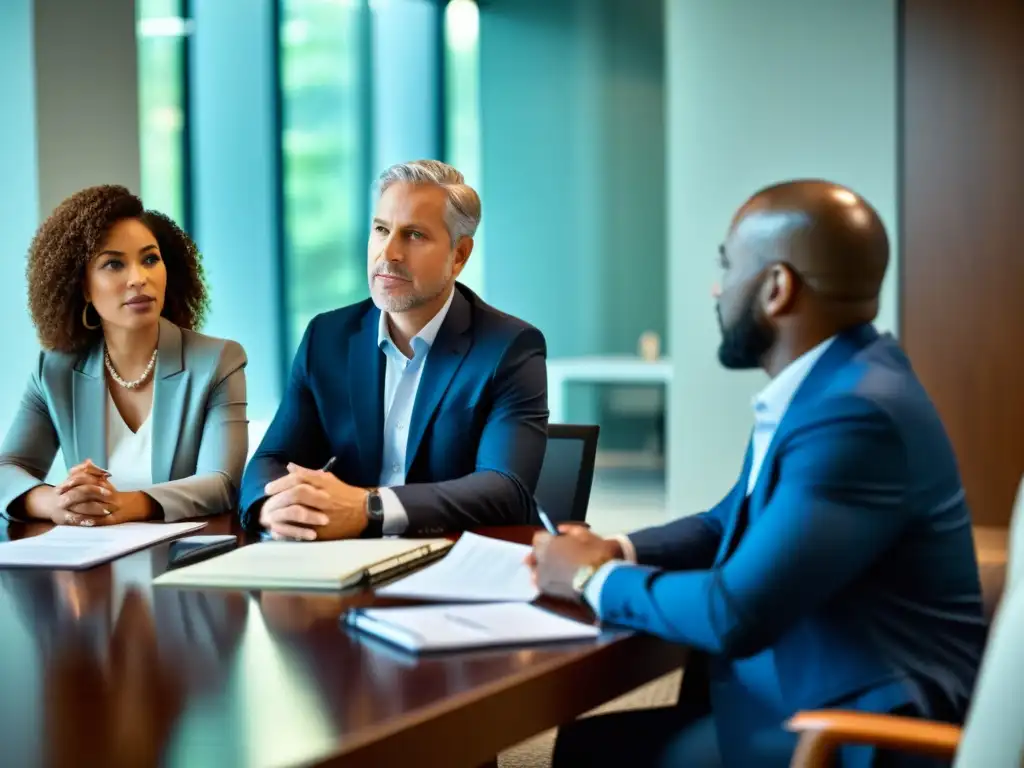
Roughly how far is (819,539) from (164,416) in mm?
1673

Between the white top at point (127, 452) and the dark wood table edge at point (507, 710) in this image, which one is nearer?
the dark wood table edge at point (507, 710)

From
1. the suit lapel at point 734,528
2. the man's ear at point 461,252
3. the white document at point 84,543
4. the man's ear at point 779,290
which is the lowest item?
the white document at point 84,543

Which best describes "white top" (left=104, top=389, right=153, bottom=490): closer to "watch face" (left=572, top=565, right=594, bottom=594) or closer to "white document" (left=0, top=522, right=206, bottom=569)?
"white document" (left=0, top=522, right=206, bottom=569)

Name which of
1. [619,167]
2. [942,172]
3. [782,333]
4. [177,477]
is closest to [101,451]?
[177,477]

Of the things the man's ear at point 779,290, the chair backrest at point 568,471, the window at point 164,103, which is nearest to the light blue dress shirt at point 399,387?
the chair backrest at point 568,471

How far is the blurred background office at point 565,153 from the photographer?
220 inches

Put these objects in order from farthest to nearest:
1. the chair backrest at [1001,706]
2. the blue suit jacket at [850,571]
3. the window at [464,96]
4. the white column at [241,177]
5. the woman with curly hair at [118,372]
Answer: the window at [464,96]
the white column at [241,177]
the woman with curly hair at [118,372]
the blue suit jacket at [850,571]
the chair backrest at [1001,706]

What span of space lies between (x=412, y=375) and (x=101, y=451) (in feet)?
2.33

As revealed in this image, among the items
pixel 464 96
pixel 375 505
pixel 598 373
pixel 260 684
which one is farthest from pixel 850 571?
pixel 464 96

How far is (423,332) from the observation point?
97.7 inches

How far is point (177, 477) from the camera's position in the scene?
2.55 metres

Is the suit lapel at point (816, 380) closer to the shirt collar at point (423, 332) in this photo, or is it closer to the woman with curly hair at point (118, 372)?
the shirt collar at point (423, 332)

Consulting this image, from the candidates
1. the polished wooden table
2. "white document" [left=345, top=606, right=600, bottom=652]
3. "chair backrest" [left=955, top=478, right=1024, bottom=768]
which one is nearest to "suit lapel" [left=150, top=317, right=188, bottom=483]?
the polished wooden table

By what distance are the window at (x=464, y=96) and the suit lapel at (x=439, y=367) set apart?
533 centimetres
